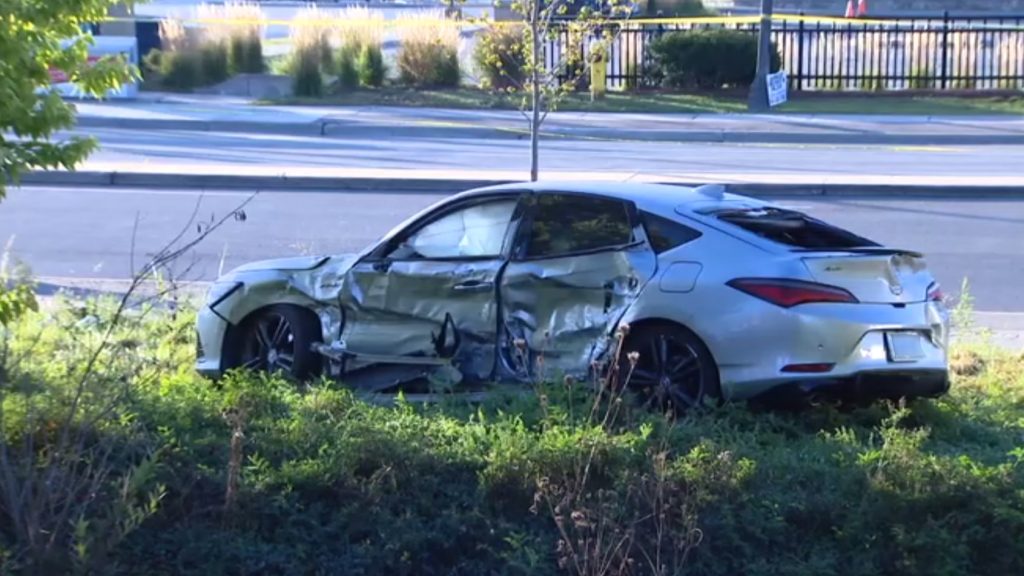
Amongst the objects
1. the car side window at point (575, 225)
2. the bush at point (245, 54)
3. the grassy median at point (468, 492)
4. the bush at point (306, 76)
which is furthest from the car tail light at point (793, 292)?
the bush at point (245, 54)

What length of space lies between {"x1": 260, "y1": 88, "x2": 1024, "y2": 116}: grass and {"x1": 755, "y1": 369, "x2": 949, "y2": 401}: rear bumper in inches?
870

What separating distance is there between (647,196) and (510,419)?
1.66 metres

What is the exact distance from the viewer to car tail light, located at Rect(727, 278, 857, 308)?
6.93 metres

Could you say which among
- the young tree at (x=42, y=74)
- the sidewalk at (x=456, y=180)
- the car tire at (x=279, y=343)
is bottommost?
the sidewalk at (x=456, y=180)

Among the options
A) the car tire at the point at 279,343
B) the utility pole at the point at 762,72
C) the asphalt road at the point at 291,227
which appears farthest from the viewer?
the utility pole at the point at 762,72

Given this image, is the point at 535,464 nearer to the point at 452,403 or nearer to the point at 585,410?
the point at 585,410

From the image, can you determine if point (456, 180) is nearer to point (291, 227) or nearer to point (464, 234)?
point (291, 227)

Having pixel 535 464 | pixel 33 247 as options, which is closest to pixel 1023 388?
pixel 535 464

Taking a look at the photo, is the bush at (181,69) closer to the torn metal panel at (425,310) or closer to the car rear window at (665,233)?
the torn metal panel at (425,310)

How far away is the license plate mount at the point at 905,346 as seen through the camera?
7023 millimetres

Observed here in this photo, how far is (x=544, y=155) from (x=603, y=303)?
15.4 m

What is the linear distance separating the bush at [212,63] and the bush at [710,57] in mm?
10372

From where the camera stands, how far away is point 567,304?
7.50 metres

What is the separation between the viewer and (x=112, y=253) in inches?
559
